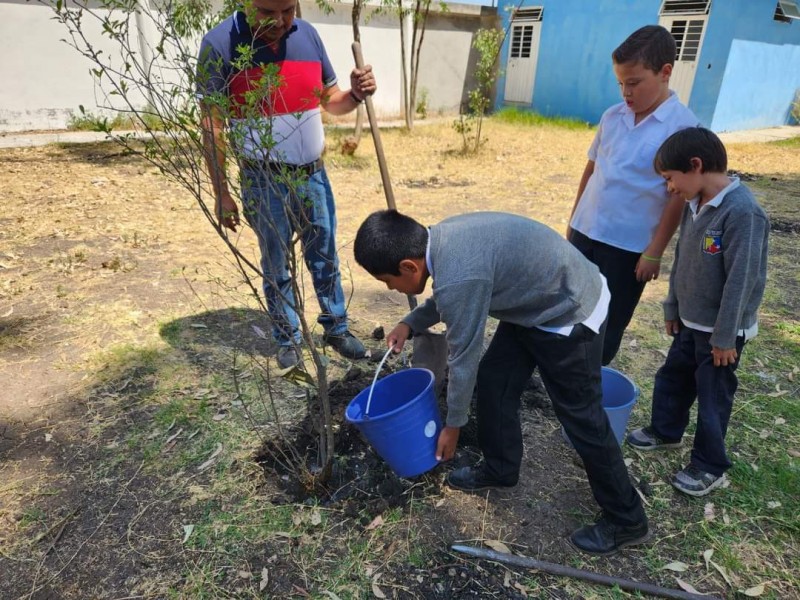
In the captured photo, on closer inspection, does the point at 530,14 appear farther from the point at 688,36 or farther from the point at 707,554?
the point at 707,554

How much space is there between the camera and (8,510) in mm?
2260

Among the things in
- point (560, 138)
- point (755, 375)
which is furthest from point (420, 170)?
point (755, 375)

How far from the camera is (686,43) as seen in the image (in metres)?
11.1

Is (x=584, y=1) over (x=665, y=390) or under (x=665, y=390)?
over

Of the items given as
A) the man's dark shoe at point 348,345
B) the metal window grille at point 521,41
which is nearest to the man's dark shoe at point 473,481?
the man's dark shoe at point 348,345

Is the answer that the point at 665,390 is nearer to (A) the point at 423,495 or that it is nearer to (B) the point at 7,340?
(A) the point at 423,495

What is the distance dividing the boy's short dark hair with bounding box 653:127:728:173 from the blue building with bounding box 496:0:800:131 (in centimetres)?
877

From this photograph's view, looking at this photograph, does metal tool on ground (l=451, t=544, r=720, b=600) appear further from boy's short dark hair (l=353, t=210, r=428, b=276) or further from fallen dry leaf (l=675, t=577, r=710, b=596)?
boy's short dark hair (l=353, t=210, r=428, b=276)

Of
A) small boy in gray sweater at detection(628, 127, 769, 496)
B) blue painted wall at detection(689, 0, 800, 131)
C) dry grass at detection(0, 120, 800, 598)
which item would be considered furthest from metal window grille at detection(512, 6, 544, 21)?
small boy in gray sweater at detection(628, 127, 769, 496)

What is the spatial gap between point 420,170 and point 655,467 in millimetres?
6555

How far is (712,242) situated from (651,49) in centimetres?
80

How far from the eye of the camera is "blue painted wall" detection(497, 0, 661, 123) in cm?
1177

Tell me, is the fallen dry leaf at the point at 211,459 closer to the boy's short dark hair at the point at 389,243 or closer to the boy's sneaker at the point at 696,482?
the boy's short dark hair at the point at 389,243

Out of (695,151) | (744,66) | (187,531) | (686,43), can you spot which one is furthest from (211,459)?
(744,66)
